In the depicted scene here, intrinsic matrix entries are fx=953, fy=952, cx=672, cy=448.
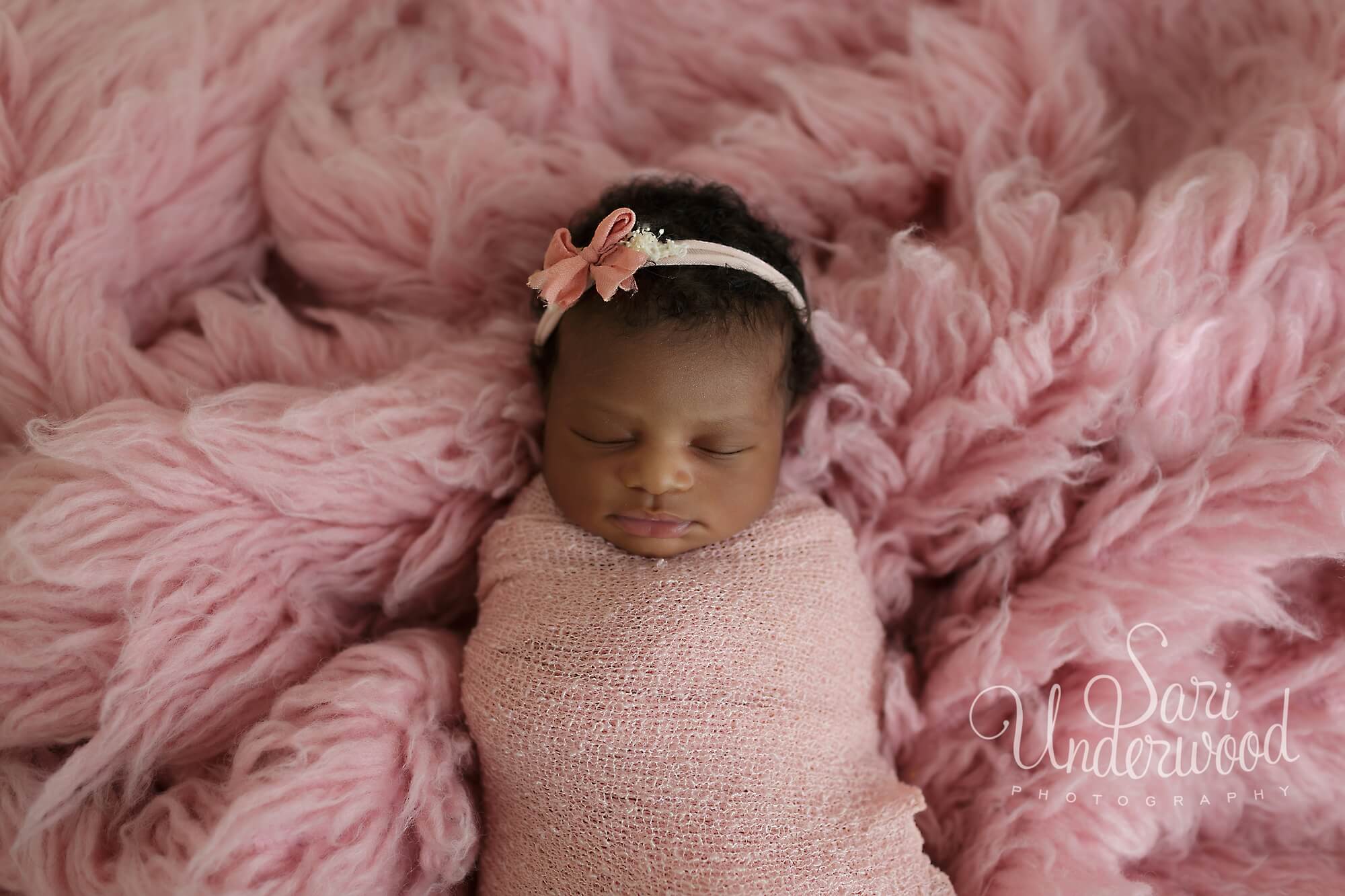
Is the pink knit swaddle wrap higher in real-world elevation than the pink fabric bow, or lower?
lower

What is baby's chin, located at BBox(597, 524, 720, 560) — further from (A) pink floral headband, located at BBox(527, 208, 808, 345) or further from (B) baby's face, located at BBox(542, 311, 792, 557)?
(A) pink floral headband, located at BBox(527, 208, 808, 345)

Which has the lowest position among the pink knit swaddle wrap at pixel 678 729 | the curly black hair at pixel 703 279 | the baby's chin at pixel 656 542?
the pink knit swaddle wrap at pixel 678 729

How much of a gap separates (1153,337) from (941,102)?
0.39 m

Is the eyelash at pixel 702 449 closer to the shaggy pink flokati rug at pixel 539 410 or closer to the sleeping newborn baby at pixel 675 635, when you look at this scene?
the sleeping newborn baby at pixel 675 635

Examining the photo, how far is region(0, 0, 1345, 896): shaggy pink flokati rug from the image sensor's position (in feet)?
3.06

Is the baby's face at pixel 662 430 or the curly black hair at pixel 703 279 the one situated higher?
the curly black hair at pixel 703 279

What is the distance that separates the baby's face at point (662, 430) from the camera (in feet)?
3.10

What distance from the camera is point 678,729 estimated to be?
909 mm

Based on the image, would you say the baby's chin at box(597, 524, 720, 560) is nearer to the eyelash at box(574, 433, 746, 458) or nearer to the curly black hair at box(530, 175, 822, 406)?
the eyelash at box(574, 433, 746, 458)

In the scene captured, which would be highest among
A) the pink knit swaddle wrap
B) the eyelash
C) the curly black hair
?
the curly black hair

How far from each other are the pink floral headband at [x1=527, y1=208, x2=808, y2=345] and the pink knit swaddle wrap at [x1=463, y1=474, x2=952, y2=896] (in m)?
0.26

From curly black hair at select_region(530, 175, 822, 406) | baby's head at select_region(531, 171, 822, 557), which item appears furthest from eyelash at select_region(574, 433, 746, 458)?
curly black hair at select_region(530, 175, 822, 406)

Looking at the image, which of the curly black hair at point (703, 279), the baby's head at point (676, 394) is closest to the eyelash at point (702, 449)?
the baby's head at point (676, 394)

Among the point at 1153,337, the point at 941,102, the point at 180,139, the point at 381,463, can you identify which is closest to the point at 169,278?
the point at 180,139
